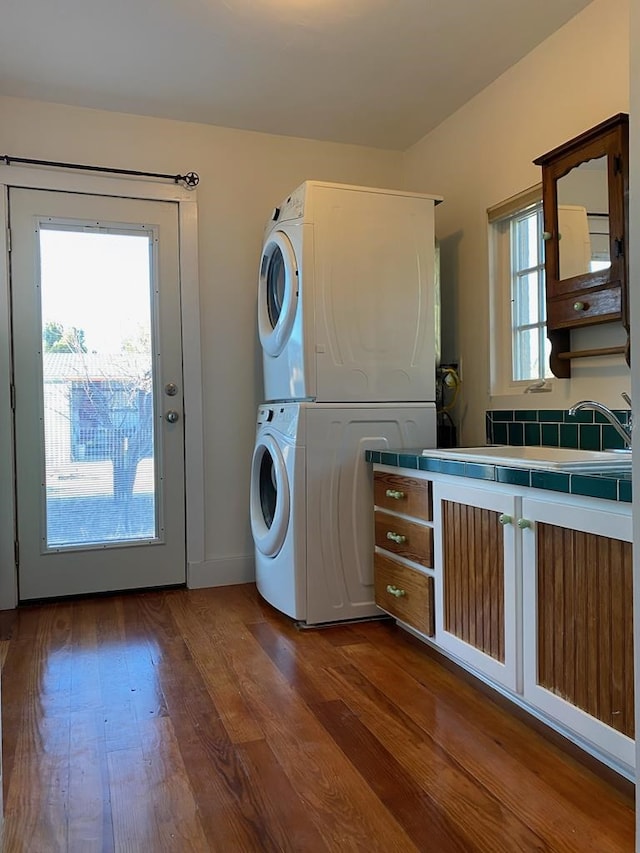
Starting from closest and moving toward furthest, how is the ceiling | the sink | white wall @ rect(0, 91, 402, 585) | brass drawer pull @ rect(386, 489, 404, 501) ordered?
1. the sink
2. the ceiling
3. brass drawer pull @ rect(386, 489, 404, 501)
4. white wall @ rect(0, 91, 402, 585)

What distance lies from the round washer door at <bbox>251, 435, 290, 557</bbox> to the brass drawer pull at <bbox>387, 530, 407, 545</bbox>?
1.43 feet

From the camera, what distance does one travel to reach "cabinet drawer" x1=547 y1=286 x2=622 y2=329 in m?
2.06

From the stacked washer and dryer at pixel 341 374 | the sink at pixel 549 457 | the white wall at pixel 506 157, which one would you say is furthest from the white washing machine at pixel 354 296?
the sink at pixel 549 457

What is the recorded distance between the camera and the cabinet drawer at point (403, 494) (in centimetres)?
224

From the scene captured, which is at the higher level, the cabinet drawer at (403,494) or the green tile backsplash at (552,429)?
the green tile backsplash at (552,429)

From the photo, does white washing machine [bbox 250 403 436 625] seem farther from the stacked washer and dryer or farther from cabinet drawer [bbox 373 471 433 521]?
cabinet drawer [bbox 373 471 433 521]

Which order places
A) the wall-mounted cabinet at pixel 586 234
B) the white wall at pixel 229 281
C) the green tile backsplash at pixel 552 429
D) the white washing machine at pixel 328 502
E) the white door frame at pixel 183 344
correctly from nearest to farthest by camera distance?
the wall-mounted cabinet at pixel 586 234 → the green tile backsplash at pixel 552 429 → the white washing machine at pixel 328 502 → the white door frame at pixel 183 344 → the white wall at pixel 229 281

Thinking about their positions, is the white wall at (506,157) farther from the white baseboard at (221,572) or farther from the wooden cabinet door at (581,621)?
the white baseboard at (221,572)

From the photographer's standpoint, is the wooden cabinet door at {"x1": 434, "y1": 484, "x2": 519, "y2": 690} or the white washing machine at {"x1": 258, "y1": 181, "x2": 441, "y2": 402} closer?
the wooden cabinet door at {"x1": 434, "y1": 484, "x2": 519, "y2": 690}

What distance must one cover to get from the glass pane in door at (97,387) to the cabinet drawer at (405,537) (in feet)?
4.09

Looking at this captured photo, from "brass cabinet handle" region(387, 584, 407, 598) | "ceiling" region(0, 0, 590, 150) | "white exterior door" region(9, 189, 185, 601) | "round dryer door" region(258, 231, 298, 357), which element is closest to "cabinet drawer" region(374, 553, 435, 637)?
"brass cabinet handle" region(387, 584, 407, 598)

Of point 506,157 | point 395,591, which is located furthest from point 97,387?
point 506,157

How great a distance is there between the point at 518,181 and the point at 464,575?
166 cm

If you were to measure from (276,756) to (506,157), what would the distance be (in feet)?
8.02
